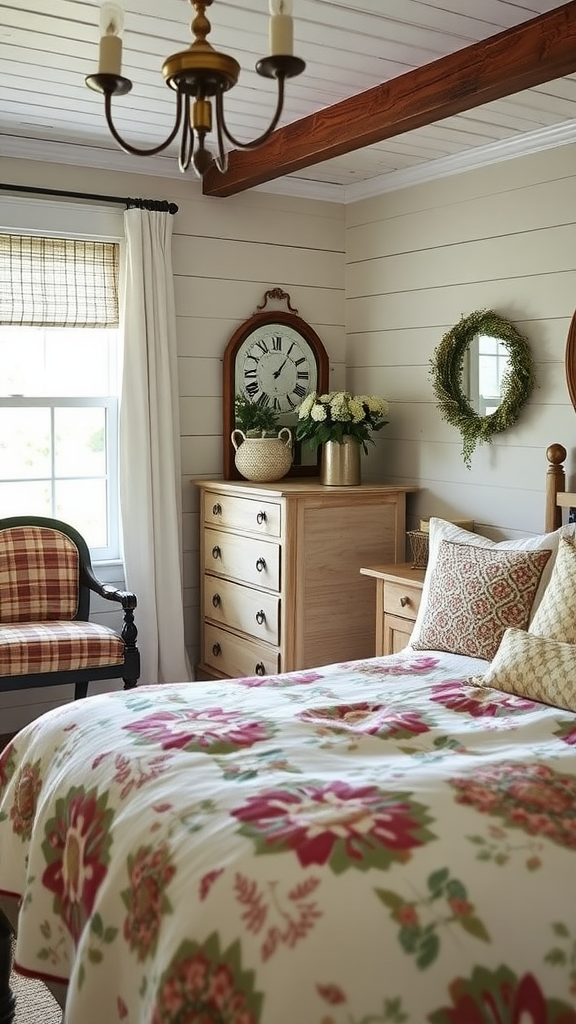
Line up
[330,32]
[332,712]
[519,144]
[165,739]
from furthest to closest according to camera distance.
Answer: [519,144], [330,32], [332,712], [165,739]

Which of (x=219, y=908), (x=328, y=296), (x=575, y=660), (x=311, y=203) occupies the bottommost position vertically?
(x=219, y=908)

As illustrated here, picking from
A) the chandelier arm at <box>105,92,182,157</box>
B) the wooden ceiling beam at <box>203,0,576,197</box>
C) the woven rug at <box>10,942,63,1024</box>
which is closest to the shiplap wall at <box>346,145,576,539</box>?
the wooden ceiling beam at <box>203,0,576,197</box>

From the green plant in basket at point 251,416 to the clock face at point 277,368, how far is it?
4 centimetres

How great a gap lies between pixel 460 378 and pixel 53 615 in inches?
77.2

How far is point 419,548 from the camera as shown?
4.04 meters

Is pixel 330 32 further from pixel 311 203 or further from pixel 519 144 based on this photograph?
pixel 311 203

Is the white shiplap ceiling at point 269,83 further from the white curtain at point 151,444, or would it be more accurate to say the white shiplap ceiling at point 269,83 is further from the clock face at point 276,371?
the clock face at point 276,371

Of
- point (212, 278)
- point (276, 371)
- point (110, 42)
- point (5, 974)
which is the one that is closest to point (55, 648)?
point (5, 974)

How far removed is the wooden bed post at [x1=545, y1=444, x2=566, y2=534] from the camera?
369 cm

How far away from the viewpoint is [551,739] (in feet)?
7.50

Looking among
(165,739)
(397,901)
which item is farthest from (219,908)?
(165,739)

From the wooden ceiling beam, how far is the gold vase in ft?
3.81

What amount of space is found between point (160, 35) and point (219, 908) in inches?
96.8

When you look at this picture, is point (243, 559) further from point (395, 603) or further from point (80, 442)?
point (80, 442)
